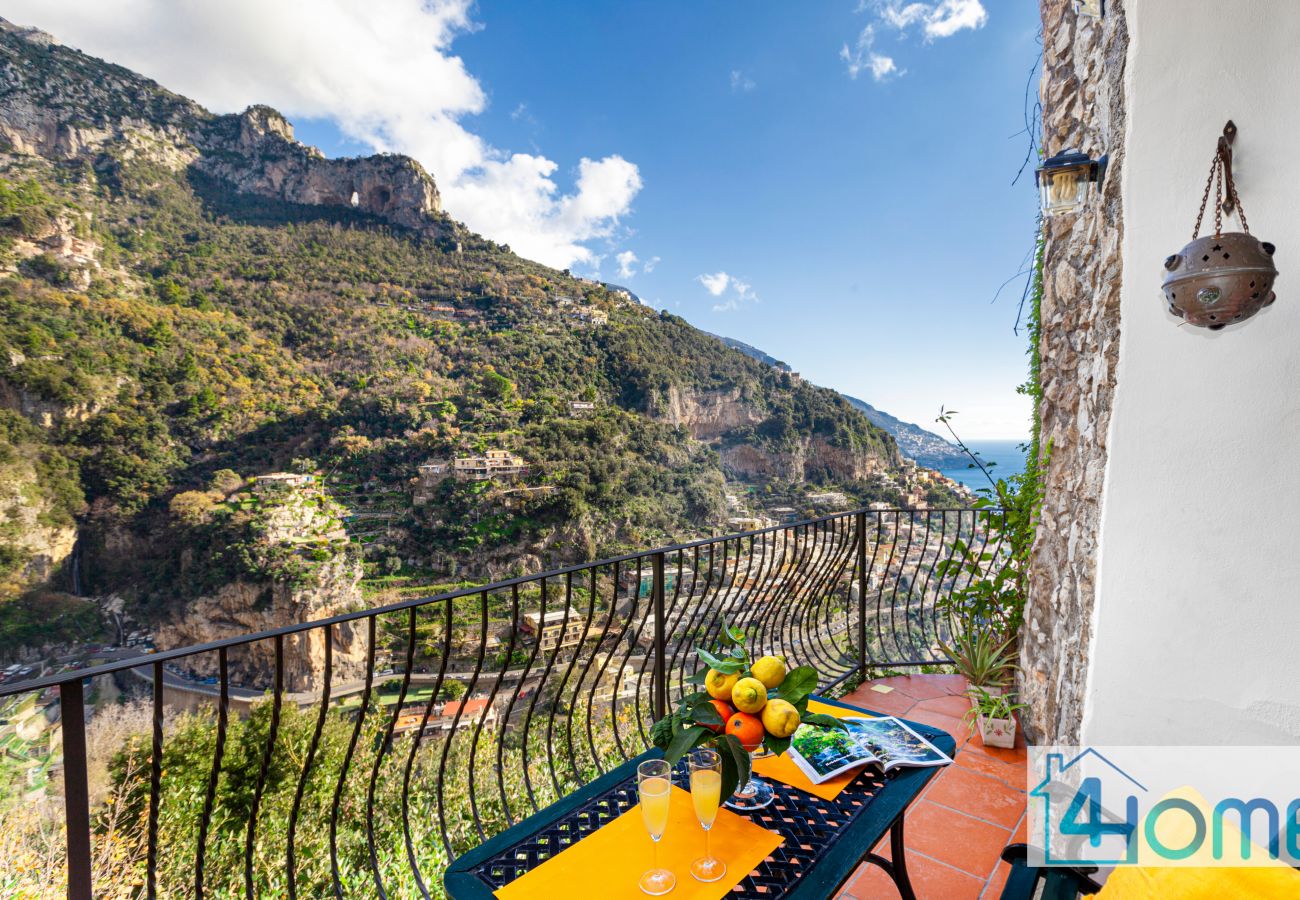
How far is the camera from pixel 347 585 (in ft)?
67.9

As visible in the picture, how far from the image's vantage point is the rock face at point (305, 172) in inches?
1262

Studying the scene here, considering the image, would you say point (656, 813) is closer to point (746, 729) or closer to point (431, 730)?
point (746, 729)

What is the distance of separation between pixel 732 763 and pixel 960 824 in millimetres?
1639

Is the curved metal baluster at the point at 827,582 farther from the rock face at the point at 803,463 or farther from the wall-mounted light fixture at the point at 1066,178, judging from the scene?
the rock face at the point at 803,463

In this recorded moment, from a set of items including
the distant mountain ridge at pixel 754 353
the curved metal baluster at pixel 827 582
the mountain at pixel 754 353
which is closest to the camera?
the curved metal baluster at pixel 827 582

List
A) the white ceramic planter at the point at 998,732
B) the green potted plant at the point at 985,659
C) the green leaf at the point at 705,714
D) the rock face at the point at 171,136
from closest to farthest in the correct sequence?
the green leaf at the point at 705,714
the white ceramic planter at the point at 998,732
the green potted plant at the point at 985,659
the rock face at the point at 171,136

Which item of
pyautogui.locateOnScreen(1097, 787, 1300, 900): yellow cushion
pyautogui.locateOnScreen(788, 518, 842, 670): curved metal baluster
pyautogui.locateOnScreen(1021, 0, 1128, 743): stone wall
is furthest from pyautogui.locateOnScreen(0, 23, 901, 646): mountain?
pyautogui.locateOnScreen(1097, 787, 1300, 900): yellow cushion

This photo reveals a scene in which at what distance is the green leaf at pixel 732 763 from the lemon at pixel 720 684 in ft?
0.34

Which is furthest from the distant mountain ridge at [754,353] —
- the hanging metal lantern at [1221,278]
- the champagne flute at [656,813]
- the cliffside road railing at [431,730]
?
the champagne flute at [656,813]

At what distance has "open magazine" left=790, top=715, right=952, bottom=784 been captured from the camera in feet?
3.81

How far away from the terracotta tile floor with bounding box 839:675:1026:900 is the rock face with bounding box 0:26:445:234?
40191 mm

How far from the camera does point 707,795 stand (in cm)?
88

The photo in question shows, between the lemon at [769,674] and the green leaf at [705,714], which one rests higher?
the lemon at [769,674]

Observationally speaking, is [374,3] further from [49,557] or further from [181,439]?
[49,557]
